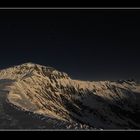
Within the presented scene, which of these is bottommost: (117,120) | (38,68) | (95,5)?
(117,120)

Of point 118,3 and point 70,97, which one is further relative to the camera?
point 70,97

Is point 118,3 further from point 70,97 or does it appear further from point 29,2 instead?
point 70,97

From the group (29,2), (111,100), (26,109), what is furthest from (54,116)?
(29,2)
